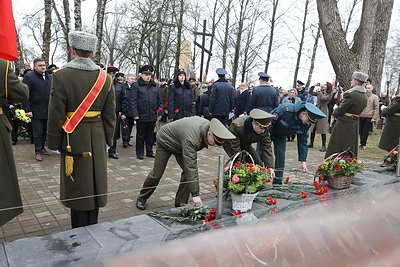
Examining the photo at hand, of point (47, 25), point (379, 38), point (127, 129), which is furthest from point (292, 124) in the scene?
point (47, 25)

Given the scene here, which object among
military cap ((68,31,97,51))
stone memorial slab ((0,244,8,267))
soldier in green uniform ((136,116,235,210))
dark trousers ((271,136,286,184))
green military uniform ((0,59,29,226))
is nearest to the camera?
stone memorial slab ((0,244,8,267))

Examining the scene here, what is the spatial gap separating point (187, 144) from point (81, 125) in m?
1.10

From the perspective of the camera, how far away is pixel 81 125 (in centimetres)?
331

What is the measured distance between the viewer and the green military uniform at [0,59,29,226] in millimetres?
3059

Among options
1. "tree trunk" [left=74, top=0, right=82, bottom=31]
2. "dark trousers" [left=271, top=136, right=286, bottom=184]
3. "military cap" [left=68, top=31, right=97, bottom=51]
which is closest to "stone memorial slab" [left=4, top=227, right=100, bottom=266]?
"military cap" [left=68, top=31, right=97, bottom=51]

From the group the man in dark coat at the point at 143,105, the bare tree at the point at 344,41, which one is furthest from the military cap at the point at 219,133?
the bare tree at the point at 344,41

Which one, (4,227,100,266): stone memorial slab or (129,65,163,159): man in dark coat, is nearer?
(4,227,100,266): stone memorial slab

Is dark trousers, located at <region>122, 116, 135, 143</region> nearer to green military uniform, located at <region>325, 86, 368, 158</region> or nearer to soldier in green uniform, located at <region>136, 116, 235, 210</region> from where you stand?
soldier in green uniform, located at <region>136, 116, 235, 210</region>

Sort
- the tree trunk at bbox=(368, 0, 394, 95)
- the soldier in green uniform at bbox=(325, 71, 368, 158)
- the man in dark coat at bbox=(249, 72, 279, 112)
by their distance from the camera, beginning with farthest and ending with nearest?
the tree trunk at bbox=(368, 0, 394, 95)
the man in dark coat at bbox=(249, 72, 279, 112)
the soldier in green uniform at bbox=(325, 71, 368, 158)

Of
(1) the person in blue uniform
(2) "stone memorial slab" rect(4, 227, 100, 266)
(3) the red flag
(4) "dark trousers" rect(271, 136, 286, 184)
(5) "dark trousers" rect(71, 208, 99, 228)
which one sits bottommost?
(5) "dark trousers" rect(71, 208, 99, 228)

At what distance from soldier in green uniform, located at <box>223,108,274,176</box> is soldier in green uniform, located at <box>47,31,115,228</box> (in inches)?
59.5

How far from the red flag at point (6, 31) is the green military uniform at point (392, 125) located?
280 inches

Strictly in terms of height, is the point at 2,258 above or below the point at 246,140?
below

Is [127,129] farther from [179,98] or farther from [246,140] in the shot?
[246,140]
